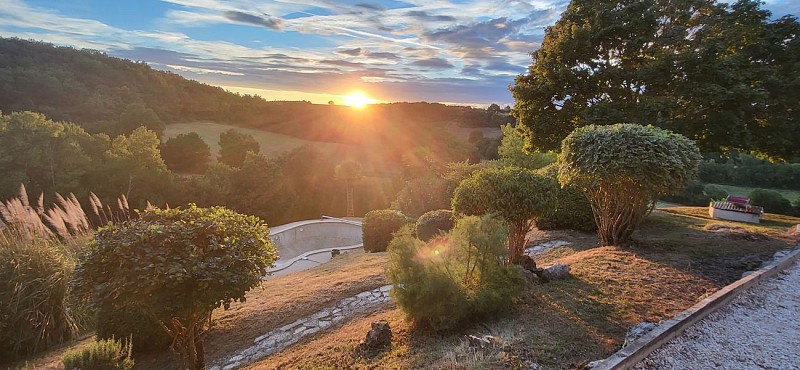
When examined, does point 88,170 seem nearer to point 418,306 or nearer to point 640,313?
point 418,306

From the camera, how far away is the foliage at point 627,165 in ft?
20.1

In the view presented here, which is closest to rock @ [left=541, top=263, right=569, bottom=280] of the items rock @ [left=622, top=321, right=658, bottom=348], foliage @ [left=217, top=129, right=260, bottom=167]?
rock @ [left=622, top=321, right=658, bottom=348]

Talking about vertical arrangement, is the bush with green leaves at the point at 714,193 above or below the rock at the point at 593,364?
below

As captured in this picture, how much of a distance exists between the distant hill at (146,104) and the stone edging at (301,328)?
1323 inches

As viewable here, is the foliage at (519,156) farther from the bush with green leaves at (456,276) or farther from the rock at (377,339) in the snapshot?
the rock at (377,339)

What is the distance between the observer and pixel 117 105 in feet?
116

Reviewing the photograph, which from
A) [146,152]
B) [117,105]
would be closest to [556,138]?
[146,152]

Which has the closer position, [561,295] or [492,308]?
[492,308]

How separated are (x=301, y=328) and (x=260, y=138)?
1520 inches

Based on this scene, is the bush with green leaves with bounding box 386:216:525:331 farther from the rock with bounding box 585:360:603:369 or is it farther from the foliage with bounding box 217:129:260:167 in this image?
the foliage with bounding box 217:129:260:167

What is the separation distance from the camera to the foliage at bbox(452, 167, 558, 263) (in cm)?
628

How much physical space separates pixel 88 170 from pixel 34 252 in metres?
23.8

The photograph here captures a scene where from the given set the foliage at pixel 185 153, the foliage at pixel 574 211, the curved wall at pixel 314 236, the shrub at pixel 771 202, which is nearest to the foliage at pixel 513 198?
the foliage at pixel 574 211

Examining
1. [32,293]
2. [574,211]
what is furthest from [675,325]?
[32,293]
